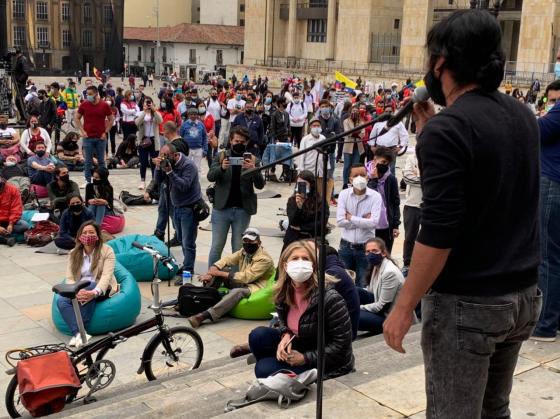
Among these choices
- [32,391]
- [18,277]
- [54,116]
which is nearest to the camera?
[32,391]

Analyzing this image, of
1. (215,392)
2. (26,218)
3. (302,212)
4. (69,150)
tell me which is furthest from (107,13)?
(215,392)

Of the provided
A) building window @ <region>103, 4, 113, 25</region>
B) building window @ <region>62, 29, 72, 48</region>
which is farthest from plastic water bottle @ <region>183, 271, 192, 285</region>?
building window @ <region>62, 29, 72, 48</region>

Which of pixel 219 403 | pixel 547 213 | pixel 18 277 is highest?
pixel 547 213

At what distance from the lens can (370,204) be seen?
8688mm

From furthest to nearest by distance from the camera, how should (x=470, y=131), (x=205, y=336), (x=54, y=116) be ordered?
(x=54, y=116)
(x=205, y=336)
(x=470, y=131)

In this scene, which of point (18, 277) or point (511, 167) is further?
point (18, 277)

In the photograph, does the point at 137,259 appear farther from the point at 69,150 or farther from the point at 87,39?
the point at 87,39

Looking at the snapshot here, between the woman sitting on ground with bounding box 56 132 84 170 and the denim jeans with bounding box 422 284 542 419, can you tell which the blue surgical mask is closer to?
the denim jeans with bounding box 422 284 542 419

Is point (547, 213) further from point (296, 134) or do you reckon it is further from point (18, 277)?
point (296, 134)

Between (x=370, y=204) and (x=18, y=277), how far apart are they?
15.8 feet

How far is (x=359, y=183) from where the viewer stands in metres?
8.66

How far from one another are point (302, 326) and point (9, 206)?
25.6 ft

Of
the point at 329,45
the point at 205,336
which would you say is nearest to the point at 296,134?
the point at 205,336

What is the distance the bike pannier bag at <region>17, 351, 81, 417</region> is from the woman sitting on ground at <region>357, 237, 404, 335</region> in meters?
2.74
